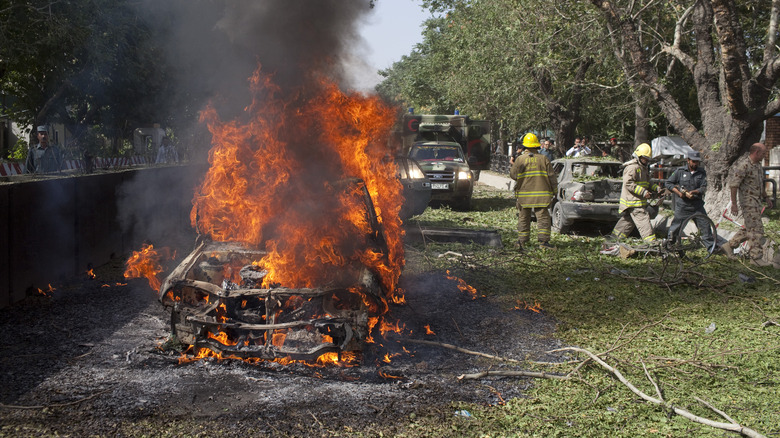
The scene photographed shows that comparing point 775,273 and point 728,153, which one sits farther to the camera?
point 728,153

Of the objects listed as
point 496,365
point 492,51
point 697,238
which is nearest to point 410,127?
point 492,51

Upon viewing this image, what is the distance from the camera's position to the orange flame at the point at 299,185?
241 inches

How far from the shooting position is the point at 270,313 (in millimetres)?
5410

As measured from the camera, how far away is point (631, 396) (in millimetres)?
5090

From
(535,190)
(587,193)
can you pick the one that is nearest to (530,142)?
(535,190)

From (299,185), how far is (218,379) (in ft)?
7.46

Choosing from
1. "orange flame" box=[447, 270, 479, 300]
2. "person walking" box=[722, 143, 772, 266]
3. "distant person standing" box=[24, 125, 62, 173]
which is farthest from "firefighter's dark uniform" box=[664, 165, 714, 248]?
"distant person standing" box=[24, 125, 62, 173]

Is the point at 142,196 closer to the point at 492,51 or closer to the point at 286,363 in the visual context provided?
the point at 286,363

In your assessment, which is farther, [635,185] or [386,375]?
[635,185]

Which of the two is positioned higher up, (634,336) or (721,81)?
(721,81)

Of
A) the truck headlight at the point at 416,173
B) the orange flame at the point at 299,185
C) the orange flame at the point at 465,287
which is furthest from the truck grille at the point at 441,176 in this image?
the orange flame at the point at 299,185

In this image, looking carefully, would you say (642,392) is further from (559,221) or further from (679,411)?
(559,221)

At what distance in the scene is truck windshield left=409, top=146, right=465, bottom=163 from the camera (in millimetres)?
19188

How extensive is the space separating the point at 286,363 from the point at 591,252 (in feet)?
24.8
